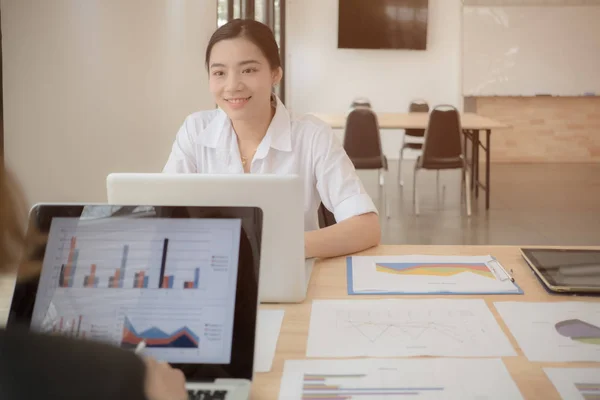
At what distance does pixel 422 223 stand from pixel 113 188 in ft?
13.7

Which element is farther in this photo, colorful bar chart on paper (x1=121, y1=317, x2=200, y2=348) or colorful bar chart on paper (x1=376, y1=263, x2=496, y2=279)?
colorful bar chart on paper (x1=376, y1=263, x2=496, y2=279)

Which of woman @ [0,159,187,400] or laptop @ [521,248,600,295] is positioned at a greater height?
woman @ [0,159,187,400]

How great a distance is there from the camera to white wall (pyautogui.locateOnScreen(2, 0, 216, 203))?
6.62ft

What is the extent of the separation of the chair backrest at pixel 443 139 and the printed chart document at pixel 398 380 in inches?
177

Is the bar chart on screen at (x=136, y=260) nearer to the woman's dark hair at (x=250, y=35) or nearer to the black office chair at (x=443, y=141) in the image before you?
the woman's dark hair at (x=250, y=35)

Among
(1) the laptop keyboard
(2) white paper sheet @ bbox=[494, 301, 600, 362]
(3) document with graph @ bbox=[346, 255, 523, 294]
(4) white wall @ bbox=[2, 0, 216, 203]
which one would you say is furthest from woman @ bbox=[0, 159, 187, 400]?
(4) white wall @ bbox=[2, 0, 216, 203]

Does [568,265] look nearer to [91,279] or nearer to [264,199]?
[264,199]

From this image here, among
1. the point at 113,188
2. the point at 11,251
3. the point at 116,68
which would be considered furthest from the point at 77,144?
the point at 11,251

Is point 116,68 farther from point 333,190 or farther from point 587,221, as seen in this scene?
point 587,221

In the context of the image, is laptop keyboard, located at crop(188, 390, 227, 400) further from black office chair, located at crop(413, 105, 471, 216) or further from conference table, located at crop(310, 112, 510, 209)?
black office chair, located at crop(413, 105, 471, 216)

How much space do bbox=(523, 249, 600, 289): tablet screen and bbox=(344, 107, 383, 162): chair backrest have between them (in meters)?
3.82

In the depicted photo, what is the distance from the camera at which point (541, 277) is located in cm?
137

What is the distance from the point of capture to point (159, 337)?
0.91m

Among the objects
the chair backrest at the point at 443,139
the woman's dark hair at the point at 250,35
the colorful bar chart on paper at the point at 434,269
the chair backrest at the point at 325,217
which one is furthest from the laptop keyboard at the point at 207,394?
the chair backrest at the point at 443,139
